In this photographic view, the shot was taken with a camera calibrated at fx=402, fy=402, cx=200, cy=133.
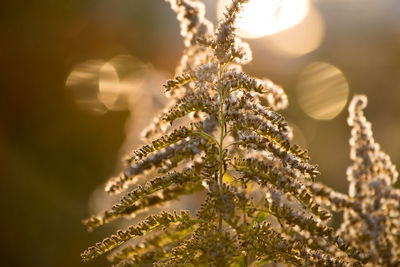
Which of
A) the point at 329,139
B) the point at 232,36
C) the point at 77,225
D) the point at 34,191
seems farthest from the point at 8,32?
the point at 232,36

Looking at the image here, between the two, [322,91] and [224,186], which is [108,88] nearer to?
[322,91]

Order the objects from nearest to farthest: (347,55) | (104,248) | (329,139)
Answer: (104,248), (329,139), (347,55)

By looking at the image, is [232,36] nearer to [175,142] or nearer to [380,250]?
[175,142]

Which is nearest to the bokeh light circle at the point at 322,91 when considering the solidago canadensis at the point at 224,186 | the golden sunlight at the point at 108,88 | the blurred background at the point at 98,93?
the blurred background at the point at 98,93

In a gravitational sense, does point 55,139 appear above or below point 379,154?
above

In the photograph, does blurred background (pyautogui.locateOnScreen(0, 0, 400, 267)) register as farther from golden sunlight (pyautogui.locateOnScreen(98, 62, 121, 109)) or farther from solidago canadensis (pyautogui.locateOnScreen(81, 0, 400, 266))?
solidago canadensis (pyautogui.locateOnScreen(81, 0, 400, 266))

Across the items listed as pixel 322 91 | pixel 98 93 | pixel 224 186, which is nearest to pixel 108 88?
pixel 98 93

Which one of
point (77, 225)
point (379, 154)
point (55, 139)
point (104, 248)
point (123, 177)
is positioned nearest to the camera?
point (104, 248)

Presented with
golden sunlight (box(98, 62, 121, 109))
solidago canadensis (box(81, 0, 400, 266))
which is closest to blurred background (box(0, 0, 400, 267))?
golden sunlight (box(98, 62, 121, 109))
